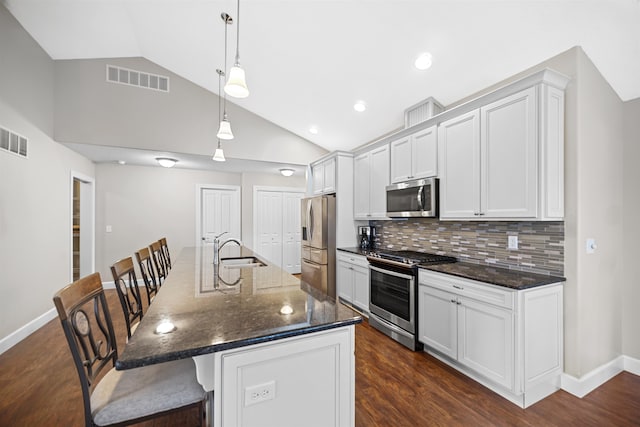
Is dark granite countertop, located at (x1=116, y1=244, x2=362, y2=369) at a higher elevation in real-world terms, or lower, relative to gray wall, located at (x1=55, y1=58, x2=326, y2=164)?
lower

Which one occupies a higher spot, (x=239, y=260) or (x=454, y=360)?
(x=239, y=260)

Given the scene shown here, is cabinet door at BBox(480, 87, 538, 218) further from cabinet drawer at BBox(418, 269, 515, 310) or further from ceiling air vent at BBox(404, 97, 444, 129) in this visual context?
ceiling air vent at BBox(404, 97, 444, 129)

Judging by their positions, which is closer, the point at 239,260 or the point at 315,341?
the point at 315,341

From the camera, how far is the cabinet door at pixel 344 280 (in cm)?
392

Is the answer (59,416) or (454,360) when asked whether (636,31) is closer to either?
(454,360)

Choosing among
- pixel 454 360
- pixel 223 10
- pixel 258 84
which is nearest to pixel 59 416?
pixel 454 360

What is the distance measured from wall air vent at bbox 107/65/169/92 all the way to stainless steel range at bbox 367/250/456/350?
4.18 meters

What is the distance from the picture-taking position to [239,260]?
3.14 metres

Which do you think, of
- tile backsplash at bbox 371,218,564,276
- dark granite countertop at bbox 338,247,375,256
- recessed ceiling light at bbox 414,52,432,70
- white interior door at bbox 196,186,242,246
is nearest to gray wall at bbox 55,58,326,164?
white interior door at bbox 196,186,242,246

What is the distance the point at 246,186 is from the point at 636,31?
18.8 feet

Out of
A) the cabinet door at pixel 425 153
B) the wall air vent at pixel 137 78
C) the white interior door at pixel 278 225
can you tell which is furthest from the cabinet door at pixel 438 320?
the wall air vent at pixel 137 78

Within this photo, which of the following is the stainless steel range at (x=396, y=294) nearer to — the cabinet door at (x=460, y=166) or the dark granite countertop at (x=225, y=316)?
the cabinet door at (x=460, y=166)

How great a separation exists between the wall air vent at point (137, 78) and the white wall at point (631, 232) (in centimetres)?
565

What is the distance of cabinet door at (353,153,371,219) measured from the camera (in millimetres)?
4070
